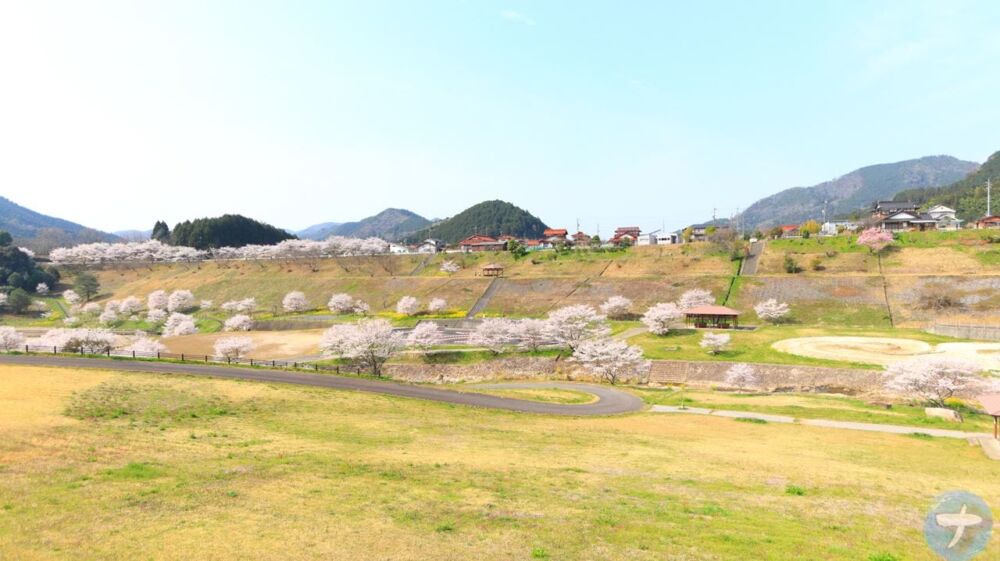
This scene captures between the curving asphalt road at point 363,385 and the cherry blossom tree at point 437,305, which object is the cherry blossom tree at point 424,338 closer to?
the cherry blossom tree at point 437,305

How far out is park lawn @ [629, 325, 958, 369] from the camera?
50.0 metres

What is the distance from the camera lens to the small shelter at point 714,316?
216 feet

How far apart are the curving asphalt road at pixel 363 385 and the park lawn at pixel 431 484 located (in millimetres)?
5263

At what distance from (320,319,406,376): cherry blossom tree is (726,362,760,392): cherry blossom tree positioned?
3211 centimetres

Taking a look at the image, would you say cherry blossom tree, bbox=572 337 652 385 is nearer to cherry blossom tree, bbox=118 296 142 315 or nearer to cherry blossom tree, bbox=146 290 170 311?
cherry blossom tree, bbox=146 290 170 311

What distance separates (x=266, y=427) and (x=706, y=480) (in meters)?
19.3

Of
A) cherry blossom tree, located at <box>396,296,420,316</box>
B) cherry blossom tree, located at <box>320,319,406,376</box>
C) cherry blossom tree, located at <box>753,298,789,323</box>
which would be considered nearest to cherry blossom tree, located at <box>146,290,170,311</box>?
cherry blossom tree, located at <box>396,296,420,316</box>

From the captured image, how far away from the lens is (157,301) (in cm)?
10431

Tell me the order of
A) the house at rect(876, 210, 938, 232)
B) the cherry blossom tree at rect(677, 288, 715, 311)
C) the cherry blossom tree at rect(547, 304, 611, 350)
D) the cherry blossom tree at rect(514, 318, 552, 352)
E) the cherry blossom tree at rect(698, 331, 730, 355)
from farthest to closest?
the house at rect(876, 210, 938, 232), the cherry blossom tree at rect(677, 288, 715, 311), the cherry blossom tree at rect(514, 318, 552, 352), the cherry blossom tree at rect(547, 304, 611, 350), the cherry blossom tree at rect(698, 331, 730, 355)

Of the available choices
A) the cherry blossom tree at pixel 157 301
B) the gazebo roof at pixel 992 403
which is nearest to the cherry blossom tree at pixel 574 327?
the gazebo roof at pixel 992 403

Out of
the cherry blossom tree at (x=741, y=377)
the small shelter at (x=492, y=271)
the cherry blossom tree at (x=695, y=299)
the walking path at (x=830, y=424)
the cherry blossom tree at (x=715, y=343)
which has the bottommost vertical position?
the cherry blossom tree at (x=741, y=377)

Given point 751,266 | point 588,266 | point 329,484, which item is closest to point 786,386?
point 329,484

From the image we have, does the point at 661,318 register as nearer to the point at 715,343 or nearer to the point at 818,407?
the point at 715,343

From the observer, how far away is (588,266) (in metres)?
103
